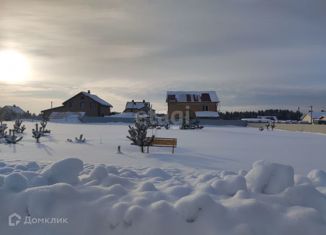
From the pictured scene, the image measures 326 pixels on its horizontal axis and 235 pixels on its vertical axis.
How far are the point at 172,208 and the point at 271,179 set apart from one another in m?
1.70

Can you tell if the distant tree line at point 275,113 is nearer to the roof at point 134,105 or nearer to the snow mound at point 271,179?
the roof at point 134,105

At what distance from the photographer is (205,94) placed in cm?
6962

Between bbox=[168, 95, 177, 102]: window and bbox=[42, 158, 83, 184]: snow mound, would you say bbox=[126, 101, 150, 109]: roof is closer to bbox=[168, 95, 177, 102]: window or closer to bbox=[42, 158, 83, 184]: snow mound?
bbox=[168, 95, 177, 102]: window

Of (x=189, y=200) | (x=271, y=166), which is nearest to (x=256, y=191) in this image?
(x=271, y=166)

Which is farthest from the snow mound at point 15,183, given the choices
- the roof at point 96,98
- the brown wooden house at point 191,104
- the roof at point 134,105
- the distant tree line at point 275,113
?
the distant tree line at point 275,113

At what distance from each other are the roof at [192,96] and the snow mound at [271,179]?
208ft

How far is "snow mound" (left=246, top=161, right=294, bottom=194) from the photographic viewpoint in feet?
16.5

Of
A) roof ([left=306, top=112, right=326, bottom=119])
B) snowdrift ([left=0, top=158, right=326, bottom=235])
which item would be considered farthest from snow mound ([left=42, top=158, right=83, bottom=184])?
roof ([left=306, top=112, right=326, bottom=119])

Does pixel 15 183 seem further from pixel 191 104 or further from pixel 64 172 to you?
pixel 191 104

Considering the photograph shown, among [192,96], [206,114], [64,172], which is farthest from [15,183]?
[192,96]

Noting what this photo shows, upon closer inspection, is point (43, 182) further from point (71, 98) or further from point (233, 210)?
point (71, 98)

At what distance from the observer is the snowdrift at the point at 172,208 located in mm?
4066

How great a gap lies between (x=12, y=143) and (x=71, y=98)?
176 feet

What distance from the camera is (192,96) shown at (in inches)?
2731
